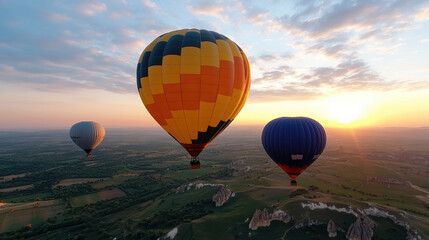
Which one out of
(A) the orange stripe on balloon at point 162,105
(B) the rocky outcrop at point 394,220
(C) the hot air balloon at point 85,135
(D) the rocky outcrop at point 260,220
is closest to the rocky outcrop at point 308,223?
(D) the rocky outcrop at point 260,220

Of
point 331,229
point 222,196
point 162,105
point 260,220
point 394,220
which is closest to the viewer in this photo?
point 162,105

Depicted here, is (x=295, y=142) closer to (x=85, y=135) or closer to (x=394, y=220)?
(x=394, y=220)

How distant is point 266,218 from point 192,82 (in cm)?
4479

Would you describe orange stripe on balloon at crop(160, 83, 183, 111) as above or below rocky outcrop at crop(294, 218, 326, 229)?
above

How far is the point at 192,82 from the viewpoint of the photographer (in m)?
23.5

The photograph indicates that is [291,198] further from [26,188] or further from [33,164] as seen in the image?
[33,164]

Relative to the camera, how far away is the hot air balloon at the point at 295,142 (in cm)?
3054

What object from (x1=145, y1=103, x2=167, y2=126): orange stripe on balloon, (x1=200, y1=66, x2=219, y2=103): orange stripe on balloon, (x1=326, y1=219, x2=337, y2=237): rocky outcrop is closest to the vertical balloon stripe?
(x1=200, y1=66, x2=219, y2=103): orange stripe on balloon

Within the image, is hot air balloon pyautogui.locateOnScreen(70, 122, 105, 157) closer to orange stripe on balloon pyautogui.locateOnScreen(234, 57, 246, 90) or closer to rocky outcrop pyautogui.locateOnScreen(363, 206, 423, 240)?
orange stripe on balloon pyautogui.locateOnScreen(234, 57, 246, 90)

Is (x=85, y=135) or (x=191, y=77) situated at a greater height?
(x=191, y=77)

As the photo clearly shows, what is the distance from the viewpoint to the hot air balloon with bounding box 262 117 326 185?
100 ft

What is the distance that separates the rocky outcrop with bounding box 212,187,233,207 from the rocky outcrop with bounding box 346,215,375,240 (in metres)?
38.8

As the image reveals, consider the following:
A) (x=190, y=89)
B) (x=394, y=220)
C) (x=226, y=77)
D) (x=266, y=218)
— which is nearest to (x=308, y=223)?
(x=266, y=218)

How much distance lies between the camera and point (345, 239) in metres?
45.2
